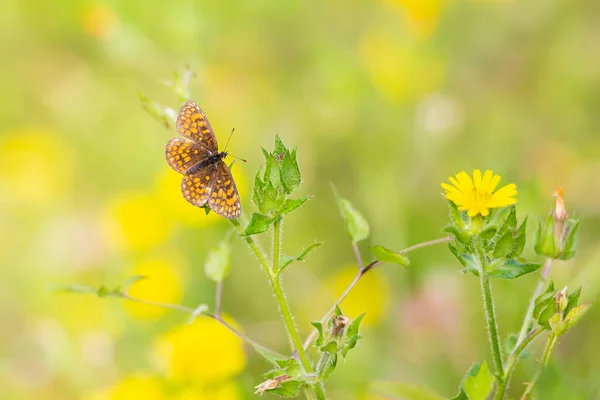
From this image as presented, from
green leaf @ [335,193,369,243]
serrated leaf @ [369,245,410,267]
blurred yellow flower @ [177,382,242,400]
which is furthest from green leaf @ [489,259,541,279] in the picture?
blurred yellow flower @ [177,382,242,400]

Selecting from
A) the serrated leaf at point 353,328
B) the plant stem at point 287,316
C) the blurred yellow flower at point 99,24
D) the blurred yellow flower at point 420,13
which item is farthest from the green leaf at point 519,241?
the blurred yellow flower at point 420,13

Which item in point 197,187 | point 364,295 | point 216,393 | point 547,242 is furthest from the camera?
point 364,295

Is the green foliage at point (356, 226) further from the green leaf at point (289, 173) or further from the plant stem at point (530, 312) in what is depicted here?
the plant stem at point (530, 312)

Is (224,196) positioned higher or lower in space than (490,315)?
higher

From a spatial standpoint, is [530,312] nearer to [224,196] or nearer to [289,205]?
[289,205]

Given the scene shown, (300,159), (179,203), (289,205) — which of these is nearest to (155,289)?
(179,203)

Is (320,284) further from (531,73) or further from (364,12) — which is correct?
(364,12)

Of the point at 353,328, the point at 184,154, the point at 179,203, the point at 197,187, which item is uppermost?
the point at 179,203

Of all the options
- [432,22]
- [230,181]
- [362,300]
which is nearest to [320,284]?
[362,300]
